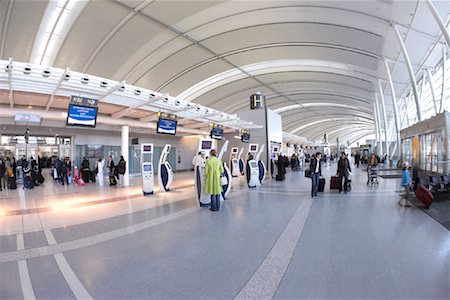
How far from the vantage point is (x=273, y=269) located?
3.19 m

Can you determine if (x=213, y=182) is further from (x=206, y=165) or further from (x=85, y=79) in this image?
(x=85, y=79)

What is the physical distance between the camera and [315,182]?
28.6 feet

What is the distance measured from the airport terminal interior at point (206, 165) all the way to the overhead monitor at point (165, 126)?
2.8 inches

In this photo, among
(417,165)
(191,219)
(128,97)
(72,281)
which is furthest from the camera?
(417,165)

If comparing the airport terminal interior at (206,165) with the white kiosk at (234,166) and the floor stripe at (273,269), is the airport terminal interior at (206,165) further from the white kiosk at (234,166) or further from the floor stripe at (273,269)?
the white kiosk at (234,166)

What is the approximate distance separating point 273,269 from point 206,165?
4002 millimetres

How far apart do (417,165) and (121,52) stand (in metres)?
17.8

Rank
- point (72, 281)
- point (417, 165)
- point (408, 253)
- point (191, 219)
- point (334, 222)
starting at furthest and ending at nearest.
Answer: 1. point (417, 165)
2. point (191, 219)
3. point (334, 222)
4. point (408, 253)
5. point (72, 281)

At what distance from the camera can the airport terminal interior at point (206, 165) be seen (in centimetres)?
311

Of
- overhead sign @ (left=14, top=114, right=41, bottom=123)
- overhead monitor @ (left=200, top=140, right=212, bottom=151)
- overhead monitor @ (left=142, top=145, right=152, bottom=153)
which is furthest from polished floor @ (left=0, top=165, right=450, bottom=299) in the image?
overhead sign @ (left=14, top=114, right=41, bottom=123)

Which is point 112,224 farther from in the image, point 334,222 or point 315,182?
point 315,182

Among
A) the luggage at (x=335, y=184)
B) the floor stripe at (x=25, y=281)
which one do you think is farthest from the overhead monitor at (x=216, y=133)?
the floor stripe at (x=25, y=281)

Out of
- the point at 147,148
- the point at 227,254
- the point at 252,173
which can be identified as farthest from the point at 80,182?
the point at 227,254

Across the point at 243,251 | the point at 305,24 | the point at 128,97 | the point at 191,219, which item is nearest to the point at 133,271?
the point at 243,251
